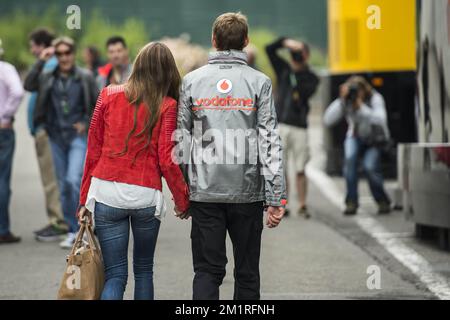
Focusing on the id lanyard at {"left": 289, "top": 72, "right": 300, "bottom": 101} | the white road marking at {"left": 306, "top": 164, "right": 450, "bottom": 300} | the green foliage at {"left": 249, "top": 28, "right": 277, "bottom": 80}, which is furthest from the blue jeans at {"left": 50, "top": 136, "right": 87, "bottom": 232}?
the green foliage at {"left": 249, "top": 28, "right": 277, "bottom": 80}

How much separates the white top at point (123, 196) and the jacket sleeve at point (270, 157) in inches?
22.1

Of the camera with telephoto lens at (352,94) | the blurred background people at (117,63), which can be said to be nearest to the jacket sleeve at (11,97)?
the blurred background people at (117,63)

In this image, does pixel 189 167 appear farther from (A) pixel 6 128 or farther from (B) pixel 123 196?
(A) pixel 6 128

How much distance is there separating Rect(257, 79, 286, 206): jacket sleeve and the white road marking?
224cm

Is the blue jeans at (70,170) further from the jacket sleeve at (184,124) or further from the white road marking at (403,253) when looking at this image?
the jacket sleeve at (184,124)

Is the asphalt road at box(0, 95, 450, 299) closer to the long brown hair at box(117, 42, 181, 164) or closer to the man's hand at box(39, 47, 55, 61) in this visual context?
the man's hand at box(39, 47, 55, 61)

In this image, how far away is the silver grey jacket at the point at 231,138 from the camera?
5895 millimetres

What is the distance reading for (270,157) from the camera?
232 inches

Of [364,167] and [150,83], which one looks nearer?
[150,83]

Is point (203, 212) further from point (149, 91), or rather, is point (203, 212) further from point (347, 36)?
point (347, 36)

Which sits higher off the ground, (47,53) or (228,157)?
(47,53)

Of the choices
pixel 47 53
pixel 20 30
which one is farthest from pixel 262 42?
pixel 47 53

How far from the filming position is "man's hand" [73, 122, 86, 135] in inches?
408

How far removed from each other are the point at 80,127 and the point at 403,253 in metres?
2.99
